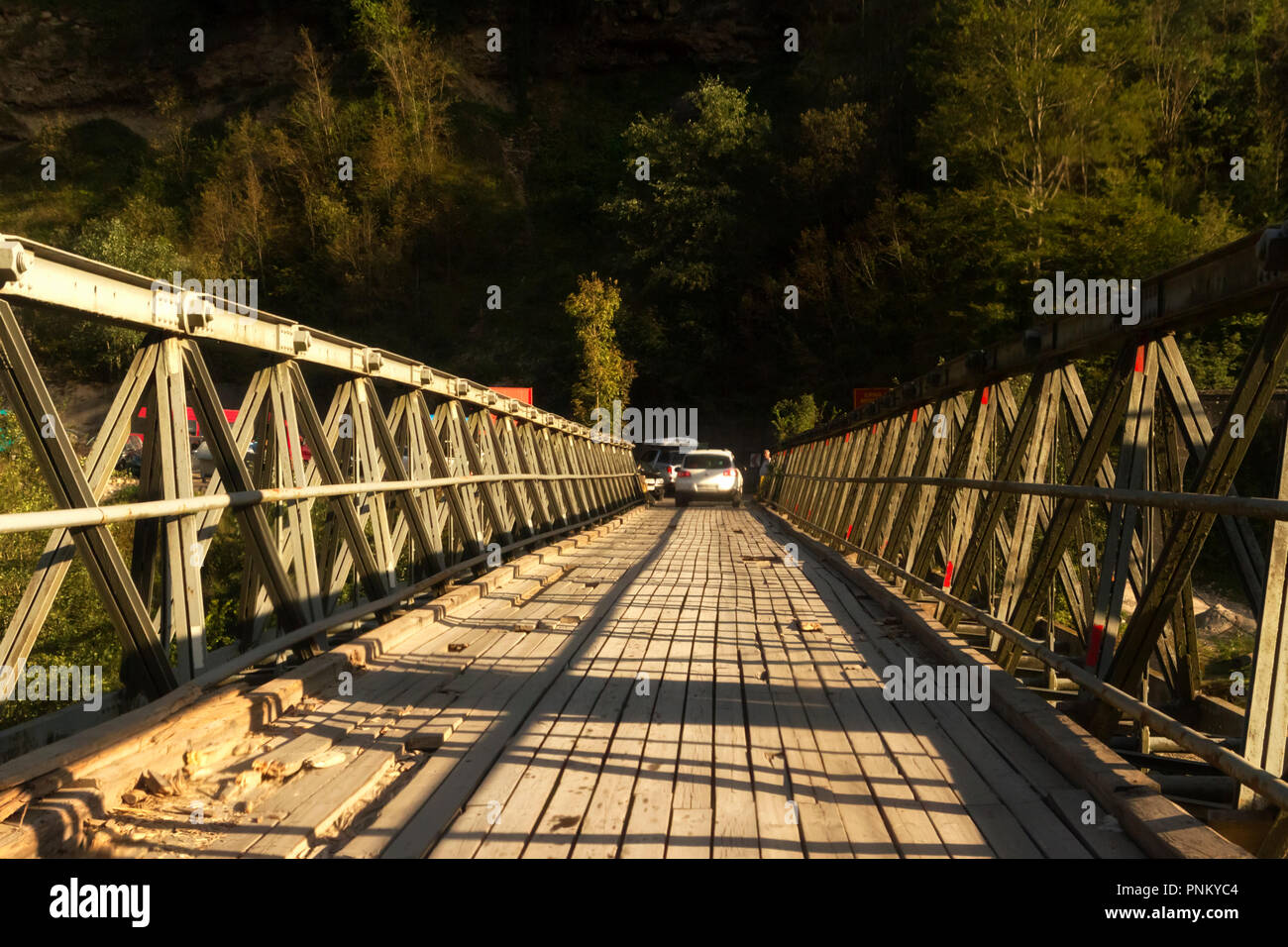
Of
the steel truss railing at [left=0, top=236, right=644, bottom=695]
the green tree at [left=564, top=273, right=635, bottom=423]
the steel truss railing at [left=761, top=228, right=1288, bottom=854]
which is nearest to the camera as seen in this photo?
the steel truss railing at [left=761, top=228, right=1288, bottom=854]

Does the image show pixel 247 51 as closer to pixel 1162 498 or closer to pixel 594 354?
pixel 594 354

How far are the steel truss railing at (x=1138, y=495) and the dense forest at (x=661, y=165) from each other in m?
27.6

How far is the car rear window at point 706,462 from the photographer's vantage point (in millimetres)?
30109

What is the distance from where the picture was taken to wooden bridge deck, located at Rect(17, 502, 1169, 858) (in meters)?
3.06

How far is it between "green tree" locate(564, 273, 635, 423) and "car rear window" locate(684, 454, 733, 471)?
18270 mm

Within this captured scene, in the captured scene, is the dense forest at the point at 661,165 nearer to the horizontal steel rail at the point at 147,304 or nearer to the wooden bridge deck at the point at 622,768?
the wooden bridge deck at the point at 622,768

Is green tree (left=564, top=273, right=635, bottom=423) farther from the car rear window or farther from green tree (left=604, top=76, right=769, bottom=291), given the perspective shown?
the car rear window

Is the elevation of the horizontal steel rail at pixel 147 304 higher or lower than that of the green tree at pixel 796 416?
lower

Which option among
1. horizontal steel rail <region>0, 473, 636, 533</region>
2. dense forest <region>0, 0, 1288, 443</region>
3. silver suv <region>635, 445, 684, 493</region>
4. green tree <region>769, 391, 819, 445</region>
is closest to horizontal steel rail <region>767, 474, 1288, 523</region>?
horizontal steel rail <region>0, 473, 636, 533</region>

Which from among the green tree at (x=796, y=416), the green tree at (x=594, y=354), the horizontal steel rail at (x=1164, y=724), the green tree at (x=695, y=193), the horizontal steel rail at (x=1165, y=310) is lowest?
the horizontal steel rail at (x=1164, y=724)

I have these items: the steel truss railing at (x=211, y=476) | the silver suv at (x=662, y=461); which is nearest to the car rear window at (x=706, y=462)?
the silver suv at (x=662, y=461)

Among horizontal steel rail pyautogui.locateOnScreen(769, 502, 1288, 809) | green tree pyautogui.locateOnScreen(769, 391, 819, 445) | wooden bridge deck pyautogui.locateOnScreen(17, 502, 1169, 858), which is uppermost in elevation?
green tree pyautogui.locateOnScreen(769, 391, 819, 445)

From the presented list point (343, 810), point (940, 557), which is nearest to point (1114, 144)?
point (940, 557)
